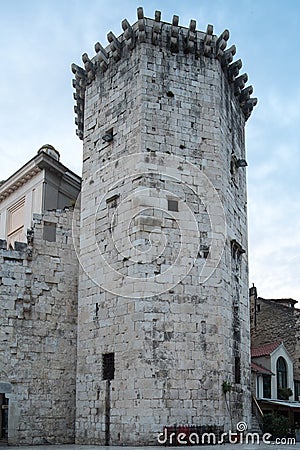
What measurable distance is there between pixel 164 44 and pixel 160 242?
5.51 meters

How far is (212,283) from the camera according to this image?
15906 mm

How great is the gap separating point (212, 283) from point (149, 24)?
7100 mm

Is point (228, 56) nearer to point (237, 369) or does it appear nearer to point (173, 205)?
point (173, 205)

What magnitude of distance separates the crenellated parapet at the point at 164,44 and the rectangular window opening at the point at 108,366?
802 cm

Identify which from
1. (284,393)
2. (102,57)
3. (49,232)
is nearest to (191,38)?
(102,57)

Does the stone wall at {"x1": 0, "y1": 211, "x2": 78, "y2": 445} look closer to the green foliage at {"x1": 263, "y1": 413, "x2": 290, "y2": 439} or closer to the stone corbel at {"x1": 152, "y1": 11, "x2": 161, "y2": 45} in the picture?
the stone corbel at {"x1": 152, "y1": 11, "x2": 161, "y2": 45}

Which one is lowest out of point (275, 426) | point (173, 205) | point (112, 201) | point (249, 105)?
point (275, 426)

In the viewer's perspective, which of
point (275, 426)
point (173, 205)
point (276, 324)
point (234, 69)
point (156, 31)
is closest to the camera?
point (173, 205)

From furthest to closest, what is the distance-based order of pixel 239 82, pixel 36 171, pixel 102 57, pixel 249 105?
pixel 36 171 → pixel 249 105 → pixel 239 82 → pixel 102 57

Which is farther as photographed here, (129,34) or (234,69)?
(234,69)

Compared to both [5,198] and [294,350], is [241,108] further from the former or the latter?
[294,350]

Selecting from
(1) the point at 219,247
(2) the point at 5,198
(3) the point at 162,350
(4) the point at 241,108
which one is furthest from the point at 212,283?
(2) the point at 5,198

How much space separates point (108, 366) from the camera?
1571 centimetres

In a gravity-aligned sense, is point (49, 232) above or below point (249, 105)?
below
